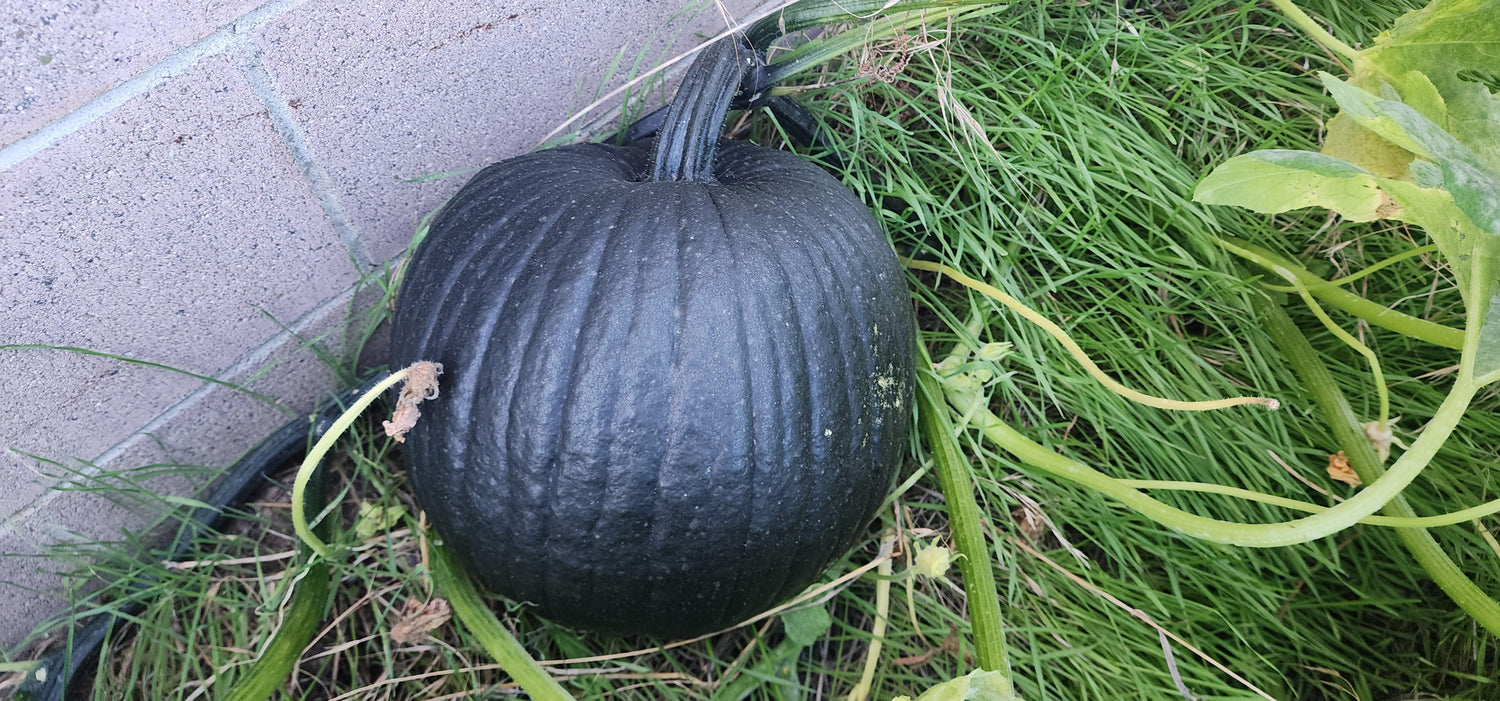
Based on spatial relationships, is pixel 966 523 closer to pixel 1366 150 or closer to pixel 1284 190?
pixel 1284 190

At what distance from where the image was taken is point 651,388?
87 cm

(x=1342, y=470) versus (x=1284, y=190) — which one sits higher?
(x=1284, y=190)

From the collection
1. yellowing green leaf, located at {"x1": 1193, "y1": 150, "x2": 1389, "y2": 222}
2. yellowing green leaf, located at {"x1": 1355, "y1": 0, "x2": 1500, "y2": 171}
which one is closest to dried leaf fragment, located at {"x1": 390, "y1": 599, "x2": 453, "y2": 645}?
yellowing green leaf, located at {"x1": 1193, "y1": 150, "x2": 1389, "y2": 222}

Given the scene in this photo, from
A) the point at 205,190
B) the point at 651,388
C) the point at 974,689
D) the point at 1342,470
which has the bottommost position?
the point at 1342,470

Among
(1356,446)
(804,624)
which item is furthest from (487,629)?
(1356,446)

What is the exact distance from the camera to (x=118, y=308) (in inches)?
39.9

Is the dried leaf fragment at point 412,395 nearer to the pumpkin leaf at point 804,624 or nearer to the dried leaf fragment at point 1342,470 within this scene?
the pumpkin leaf at point 804,624

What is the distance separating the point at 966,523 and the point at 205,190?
942mm

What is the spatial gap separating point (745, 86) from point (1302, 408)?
866 millimetres

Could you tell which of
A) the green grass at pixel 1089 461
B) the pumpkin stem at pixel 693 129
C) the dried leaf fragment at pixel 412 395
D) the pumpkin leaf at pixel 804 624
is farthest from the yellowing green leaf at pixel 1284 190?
the dried leaf fragment at pixel 412 395

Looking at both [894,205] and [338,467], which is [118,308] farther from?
[894,205]

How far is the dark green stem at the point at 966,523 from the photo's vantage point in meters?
1.00

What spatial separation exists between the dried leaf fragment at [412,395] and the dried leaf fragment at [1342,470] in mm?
1041

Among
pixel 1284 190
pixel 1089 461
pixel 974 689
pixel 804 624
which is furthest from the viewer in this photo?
pixel 1089 461
